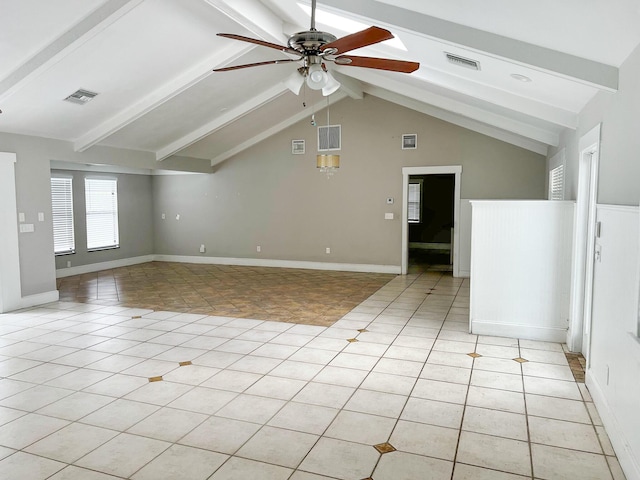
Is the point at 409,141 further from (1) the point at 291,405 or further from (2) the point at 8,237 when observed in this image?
(2) the point at 8,237

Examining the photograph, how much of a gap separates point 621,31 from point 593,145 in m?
1.46

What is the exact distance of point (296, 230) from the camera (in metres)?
9.72

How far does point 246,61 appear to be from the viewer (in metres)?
6.27

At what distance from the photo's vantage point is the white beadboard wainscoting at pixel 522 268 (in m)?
4.55

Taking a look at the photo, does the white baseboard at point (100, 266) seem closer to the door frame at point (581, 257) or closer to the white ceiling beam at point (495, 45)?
the white ceiling beam at point (495, 45)

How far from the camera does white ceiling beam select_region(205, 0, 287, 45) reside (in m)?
4.52

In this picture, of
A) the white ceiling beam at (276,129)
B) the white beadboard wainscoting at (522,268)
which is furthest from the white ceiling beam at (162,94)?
the white beadboard wainscoting at (522,268)

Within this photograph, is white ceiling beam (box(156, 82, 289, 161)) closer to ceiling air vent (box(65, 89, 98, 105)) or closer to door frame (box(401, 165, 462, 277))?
ceiling air vent (box(65, 89, 98, 105))

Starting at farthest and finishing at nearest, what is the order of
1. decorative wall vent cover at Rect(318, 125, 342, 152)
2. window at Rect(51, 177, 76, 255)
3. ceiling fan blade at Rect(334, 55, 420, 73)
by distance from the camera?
decorative wall vent cover at Rect(318, 125, 342, 152)
window at Rect(51, 177, 76, 255)
ceiling fan blade at Rect(334, 55, 420, 73)

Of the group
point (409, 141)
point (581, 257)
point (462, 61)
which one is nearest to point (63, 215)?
point (409, 141)

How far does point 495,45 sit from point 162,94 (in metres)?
4.64

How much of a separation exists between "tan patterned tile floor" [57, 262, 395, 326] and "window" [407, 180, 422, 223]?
4676 millimetres

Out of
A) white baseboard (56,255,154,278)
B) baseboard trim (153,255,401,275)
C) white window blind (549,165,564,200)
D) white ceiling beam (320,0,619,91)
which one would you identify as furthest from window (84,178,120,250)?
white window blind (549,165,564,200)

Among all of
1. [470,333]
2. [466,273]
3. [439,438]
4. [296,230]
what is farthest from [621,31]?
[296,230]
